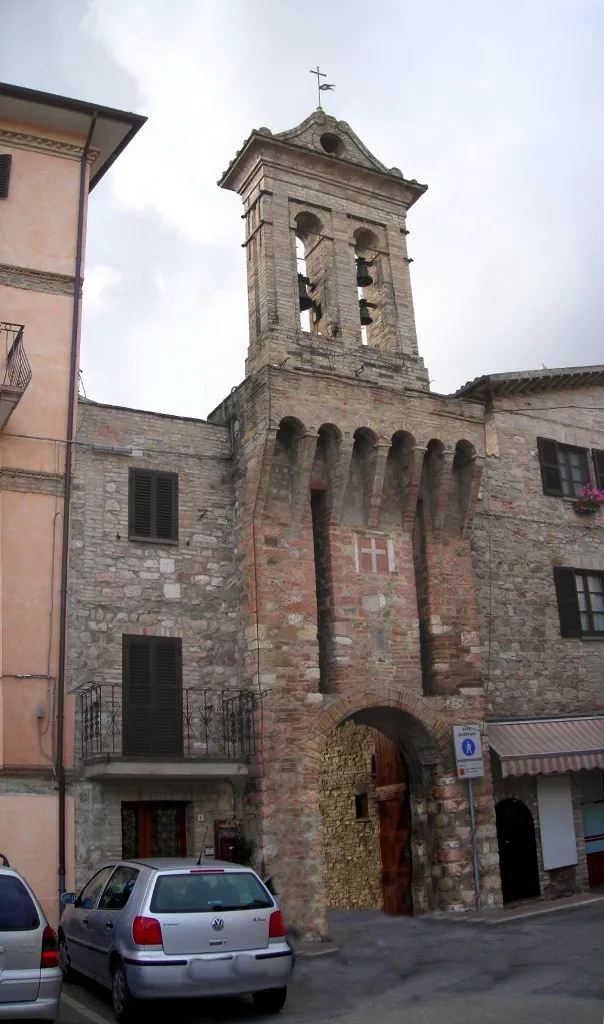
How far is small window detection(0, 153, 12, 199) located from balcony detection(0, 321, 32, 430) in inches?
101

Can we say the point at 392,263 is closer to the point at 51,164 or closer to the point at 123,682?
the point at 51,164

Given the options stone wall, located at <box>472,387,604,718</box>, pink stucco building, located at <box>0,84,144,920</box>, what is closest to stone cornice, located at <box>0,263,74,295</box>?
pink stucco building, located at <box>0,84,144,920</box>

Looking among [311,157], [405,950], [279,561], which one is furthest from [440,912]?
[311,157]

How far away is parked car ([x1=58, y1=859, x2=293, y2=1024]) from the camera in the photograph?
875cm

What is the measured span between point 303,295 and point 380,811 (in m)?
9.65

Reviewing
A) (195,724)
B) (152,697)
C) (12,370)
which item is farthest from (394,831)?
(12,370)

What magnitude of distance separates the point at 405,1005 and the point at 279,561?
7.72 metres

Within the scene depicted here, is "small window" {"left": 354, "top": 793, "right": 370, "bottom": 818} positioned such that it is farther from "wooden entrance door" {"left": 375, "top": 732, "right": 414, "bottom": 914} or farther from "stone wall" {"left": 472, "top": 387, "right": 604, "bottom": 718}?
"stone wall" {"left": 472, "top": 387, "right": 604, "bottom": 718}

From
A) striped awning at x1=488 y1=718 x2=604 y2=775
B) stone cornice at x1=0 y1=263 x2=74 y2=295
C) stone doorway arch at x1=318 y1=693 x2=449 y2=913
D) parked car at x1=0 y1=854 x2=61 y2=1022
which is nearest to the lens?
parked car at x1=0 y1=854 x2=61 y2=1022

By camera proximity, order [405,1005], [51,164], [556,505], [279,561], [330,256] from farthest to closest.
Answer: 1. [556,505]
2. [330,256]
3. [51,164]
4. [279,561]
5. [405,1005]

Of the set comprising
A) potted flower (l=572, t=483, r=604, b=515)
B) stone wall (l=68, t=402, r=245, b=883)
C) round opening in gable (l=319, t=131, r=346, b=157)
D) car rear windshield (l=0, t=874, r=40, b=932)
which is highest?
round opening in gable (l=319, t=131, r=346, b=157)

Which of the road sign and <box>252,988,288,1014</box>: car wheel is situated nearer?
<box>252,988,288,1014</box>: car wheel

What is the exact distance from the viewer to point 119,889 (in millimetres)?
9914

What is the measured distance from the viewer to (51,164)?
17.4 meters
